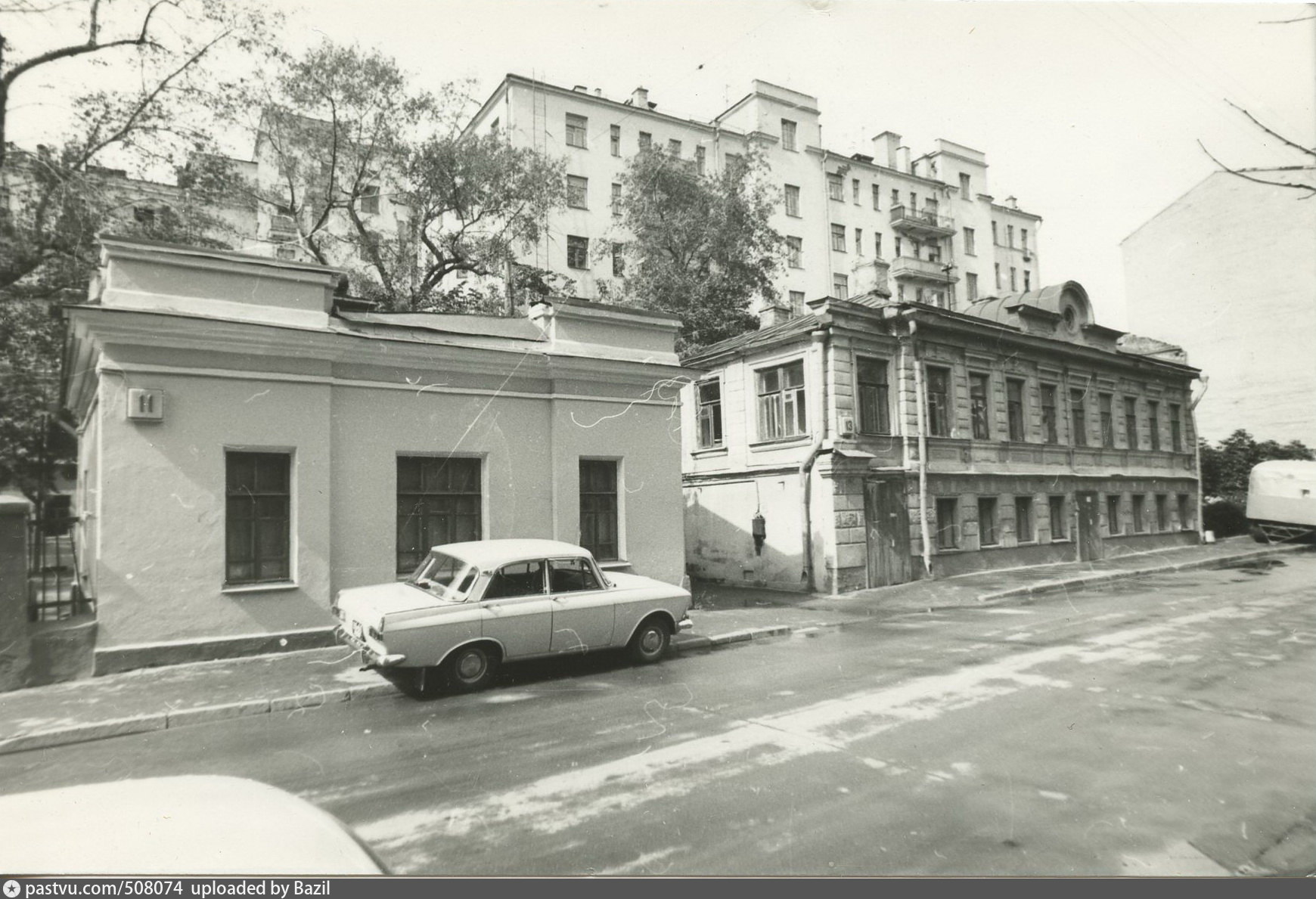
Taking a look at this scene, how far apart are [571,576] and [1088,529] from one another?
19325 mm

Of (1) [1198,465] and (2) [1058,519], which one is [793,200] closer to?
(2) [1058,519]

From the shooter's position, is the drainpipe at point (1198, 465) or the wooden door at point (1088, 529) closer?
the wooden door at point (1088, 529)

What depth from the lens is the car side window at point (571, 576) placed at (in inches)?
312

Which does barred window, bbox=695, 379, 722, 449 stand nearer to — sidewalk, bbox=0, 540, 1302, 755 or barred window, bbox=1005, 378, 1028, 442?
sidewalk, bbox=0, 540, 1302, 755

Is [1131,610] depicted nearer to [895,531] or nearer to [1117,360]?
[895,531]

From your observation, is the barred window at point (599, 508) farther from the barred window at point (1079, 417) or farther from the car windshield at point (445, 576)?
the barred window at point (1079, 417)

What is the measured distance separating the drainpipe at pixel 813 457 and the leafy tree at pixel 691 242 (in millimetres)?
7875

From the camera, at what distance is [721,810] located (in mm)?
3957

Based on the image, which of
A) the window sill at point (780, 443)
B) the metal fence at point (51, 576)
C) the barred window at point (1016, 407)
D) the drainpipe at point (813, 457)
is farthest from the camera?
the barred window at point (1016, 407)

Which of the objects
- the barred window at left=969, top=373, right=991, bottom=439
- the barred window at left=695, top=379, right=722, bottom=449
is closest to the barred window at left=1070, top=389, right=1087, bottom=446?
the barred window at left=969, top=373, right=991, bottom=439

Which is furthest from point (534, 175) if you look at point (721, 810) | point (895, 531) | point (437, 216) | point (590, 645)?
point (721, 810)

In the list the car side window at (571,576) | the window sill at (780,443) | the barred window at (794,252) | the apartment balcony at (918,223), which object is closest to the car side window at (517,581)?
the car side window at (571,576)

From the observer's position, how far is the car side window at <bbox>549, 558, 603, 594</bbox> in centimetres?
793

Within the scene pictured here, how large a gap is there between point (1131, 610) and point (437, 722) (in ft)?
38.3
